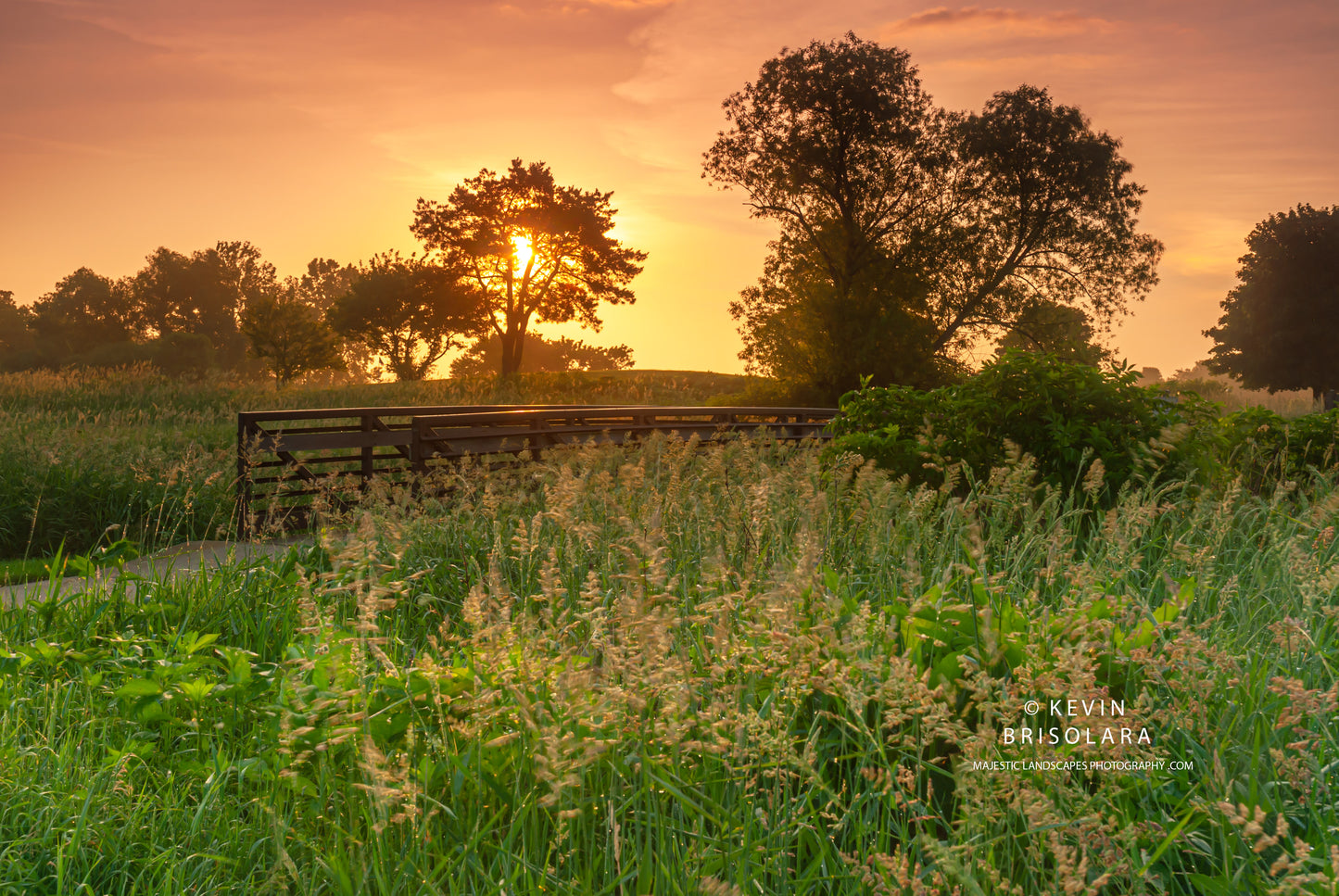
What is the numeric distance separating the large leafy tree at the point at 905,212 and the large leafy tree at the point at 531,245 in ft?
39.1

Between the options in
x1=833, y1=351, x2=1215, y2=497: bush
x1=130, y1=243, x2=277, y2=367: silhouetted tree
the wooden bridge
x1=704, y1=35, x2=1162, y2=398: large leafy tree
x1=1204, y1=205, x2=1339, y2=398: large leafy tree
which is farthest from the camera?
x1=130, y1=243, x2=277, y2=367: silhouetted tree

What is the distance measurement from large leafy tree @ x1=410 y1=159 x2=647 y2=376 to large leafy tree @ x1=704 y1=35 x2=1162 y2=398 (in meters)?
11.9

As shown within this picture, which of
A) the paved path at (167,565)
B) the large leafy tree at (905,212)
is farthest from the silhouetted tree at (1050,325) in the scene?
the paved path at (167,565)

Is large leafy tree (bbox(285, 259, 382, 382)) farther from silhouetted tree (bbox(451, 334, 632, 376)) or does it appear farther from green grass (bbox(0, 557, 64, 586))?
green grass (bbox(0, 557, 64, 586))

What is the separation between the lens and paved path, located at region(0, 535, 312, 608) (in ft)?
18.5

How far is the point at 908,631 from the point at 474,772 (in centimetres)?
155

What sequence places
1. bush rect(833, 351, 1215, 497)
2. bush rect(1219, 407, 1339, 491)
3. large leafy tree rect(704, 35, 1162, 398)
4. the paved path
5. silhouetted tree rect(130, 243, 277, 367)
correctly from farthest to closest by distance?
silhouetted tree rect(130, 243, 277, 367) → large leafy tree rect(704, 35, 1162, 398) → bush rect(1219, 407, 1339, 491) → bush rect(833, 351, 1215, 497) → the paved path

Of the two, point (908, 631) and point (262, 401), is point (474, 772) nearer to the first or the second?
point (908, 631)

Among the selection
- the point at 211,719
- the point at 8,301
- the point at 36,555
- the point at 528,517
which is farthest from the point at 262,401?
the point at 8,301

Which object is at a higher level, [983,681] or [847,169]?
[847,169]

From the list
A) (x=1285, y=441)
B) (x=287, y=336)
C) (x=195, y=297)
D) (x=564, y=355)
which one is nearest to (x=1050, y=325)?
(x=1285, y=441)

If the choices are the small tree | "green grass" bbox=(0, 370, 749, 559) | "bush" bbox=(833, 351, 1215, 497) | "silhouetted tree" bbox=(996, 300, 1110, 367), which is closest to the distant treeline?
the small tree

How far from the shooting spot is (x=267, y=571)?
5.82 m

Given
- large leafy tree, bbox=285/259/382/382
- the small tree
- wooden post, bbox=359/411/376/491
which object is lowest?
wooden post, bbox=359/411/376/491
